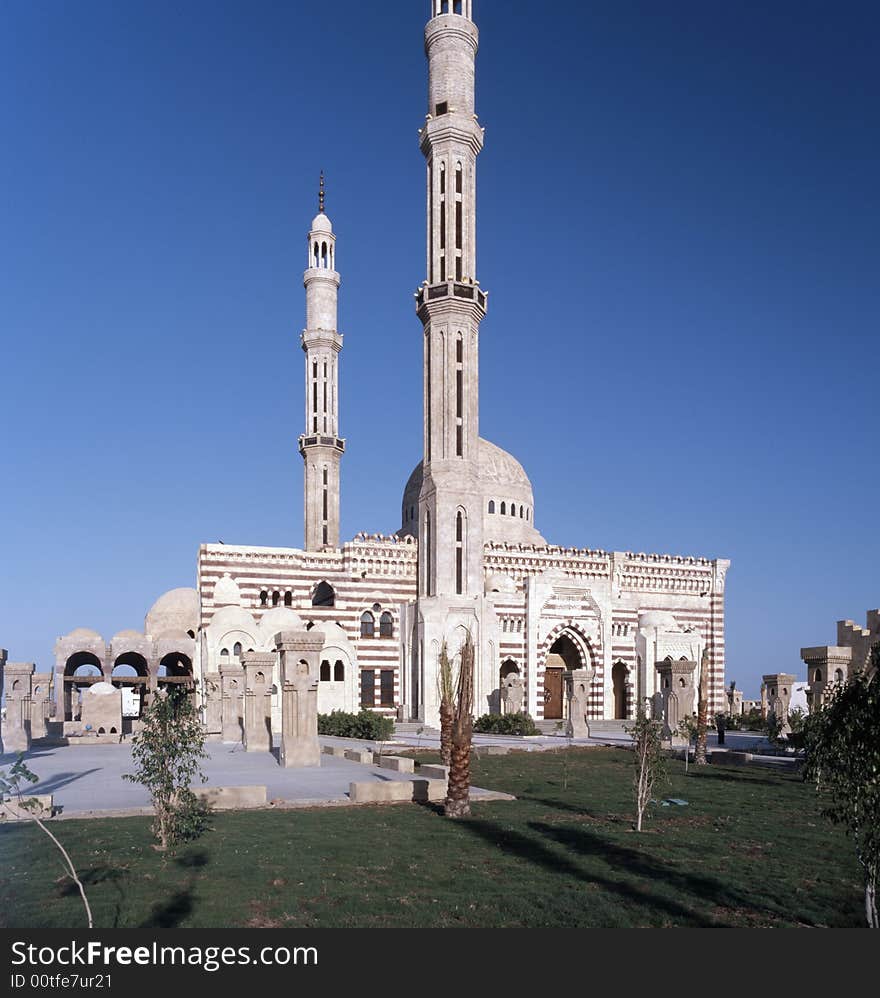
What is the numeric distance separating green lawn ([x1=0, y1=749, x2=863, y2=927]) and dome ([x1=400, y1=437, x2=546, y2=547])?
1442 inches

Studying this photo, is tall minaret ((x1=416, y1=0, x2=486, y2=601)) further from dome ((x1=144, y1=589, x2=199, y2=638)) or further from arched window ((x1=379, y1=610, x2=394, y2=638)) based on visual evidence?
dome ((x1=144, y1=589, x2=199, y2=638))

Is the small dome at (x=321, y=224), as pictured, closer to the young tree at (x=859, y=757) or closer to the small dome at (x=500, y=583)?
the small dome at (x=500, y=583)

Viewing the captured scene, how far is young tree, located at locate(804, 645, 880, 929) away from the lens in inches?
249

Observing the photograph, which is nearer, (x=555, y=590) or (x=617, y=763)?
(x=617, y=763)

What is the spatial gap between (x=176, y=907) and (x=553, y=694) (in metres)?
39.2

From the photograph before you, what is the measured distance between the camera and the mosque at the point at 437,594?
132ft

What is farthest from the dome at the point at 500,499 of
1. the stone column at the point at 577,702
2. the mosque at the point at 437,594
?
the stone column at the point at 577,702

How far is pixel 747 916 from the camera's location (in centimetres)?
804

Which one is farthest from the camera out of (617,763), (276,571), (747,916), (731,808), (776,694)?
(276,571)

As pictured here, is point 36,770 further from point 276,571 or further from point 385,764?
point 276,571

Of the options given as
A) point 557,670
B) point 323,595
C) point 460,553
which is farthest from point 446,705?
point 557,670

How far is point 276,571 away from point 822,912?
1427 inches

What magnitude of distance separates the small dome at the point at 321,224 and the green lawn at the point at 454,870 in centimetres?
4231

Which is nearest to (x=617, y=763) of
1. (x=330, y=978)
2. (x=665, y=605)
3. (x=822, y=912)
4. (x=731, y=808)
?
(x=731, y=808)
